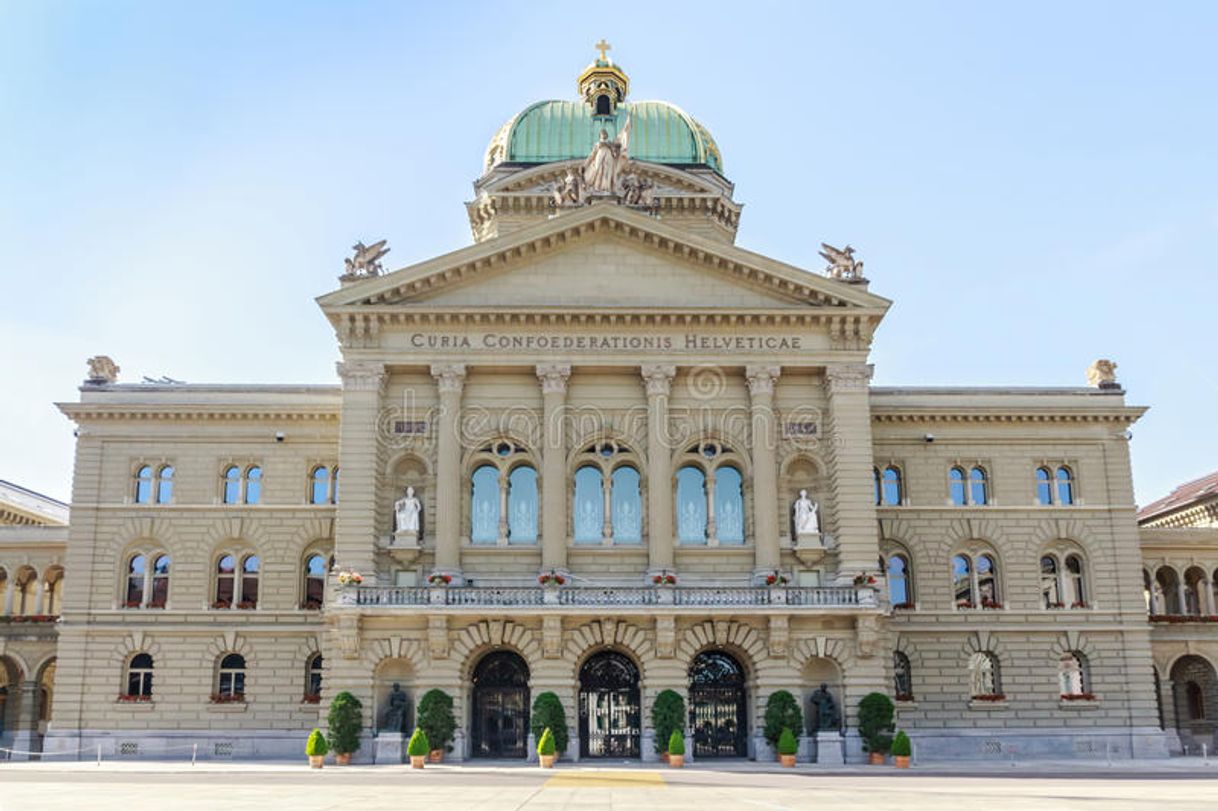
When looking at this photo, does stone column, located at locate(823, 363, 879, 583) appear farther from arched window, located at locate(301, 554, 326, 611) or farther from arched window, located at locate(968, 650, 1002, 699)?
arched window, located at locate(301, 554, 326, 611)

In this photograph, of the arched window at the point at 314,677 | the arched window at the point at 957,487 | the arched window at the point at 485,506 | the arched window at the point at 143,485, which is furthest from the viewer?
the arched window at the point at 957,487

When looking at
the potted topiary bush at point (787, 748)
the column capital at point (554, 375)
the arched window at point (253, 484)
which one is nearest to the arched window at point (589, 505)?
the column capital at point (554, 375)

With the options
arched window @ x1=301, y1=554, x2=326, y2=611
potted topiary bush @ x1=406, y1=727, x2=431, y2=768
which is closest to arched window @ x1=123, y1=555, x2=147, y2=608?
arched window @ x1=301, y1=554, x2=326, y2=611

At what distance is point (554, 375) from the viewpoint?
159 feet

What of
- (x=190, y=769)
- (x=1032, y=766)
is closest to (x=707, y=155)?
(x=1032, y=766)

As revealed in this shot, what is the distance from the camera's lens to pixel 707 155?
6669 centimetres

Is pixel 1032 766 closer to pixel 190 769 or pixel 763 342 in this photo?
pixel 763 342

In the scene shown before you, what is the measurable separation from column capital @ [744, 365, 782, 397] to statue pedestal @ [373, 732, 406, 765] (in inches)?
735

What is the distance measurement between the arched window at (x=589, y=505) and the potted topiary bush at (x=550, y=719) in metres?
6.82

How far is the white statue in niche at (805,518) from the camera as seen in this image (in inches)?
1879

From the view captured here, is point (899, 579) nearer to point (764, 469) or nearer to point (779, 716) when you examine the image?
point (764, 469)

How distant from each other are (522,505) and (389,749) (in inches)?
413

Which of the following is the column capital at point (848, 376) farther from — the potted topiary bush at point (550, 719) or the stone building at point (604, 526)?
the potted topiary bush at point (550, 719)

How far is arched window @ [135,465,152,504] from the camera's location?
173 ft
